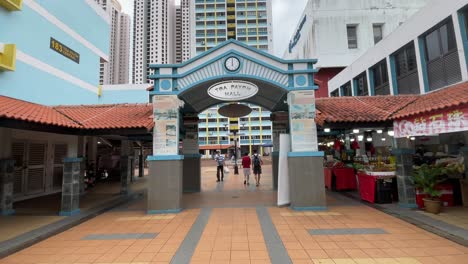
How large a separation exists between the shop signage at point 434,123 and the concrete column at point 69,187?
10686mm

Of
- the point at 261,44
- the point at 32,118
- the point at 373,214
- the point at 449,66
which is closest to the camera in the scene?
the point at 32,118

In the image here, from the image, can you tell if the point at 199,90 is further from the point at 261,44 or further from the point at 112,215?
the point at 261,44

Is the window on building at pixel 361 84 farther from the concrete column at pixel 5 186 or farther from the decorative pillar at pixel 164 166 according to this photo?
the concrete column at pixel 5 186

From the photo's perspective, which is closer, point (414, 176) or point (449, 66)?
point (414, 176)

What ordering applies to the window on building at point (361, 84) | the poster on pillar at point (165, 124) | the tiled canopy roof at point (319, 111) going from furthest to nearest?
the window on building at point (361, 84), the poster on pillar at point (165, 124), the tiled canopy roof at point (319, 111)

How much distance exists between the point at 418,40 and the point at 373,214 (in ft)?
30.5

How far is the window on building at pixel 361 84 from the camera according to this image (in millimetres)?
17016

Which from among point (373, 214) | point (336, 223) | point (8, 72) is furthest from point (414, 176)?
point (8, 72)

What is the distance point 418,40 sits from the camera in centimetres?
1166

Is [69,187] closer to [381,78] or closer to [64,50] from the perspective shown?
[64,50]

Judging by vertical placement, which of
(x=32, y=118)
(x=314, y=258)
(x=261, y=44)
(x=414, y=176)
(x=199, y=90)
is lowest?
(x=314, y=258)

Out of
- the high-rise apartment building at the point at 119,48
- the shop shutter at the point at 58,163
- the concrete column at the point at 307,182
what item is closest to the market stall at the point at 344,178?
the concrete column at the point at 307,182

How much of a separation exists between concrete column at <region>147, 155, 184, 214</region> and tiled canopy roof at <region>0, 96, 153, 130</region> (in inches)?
49.0

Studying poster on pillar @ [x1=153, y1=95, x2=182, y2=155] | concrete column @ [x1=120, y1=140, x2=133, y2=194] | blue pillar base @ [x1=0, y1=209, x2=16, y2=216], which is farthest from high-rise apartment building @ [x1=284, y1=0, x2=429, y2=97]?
blue pillar base @ [x1=0, y1=209, x2=16, y2=216]
